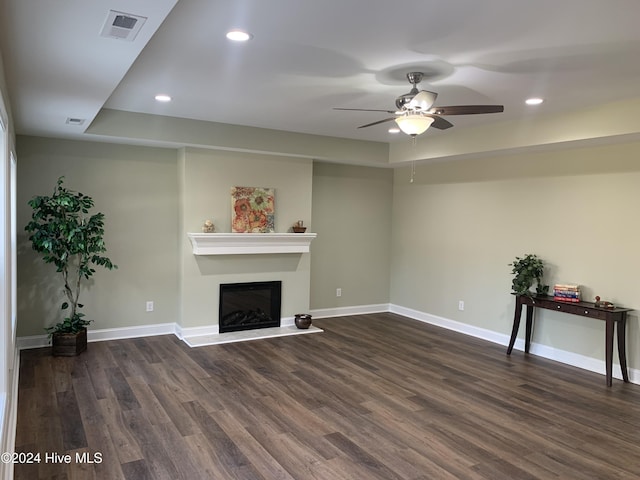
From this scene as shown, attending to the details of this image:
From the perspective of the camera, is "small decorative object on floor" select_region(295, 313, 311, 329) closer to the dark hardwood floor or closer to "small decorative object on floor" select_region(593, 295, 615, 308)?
the dark hardwood floor

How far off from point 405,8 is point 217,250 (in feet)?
13.1

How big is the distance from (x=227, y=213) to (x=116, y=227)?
1321mm

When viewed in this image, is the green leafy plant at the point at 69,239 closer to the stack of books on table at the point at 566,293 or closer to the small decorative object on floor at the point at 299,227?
the small decorative object on floor at the point at 299,227

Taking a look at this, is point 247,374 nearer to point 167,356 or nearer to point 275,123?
point 167,356

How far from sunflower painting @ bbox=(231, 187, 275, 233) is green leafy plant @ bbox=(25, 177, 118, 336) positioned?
5.07 ft

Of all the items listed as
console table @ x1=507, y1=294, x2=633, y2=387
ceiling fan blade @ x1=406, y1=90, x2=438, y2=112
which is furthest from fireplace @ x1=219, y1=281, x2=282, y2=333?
ceiling fan blade @ x1=406, y1=90, x2=438, y2=112

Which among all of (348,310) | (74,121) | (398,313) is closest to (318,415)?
(74,121)

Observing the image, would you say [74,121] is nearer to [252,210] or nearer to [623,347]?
[252,210]

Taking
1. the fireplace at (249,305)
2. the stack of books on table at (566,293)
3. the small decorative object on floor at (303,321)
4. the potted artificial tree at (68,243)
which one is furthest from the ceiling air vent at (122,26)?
the stack of books on table at (566,293)

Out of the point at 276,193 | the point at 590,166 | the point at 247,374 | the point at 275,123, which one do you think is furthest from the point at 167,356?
the point at 590,166

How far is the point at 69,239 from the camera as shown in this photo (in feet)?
15.7

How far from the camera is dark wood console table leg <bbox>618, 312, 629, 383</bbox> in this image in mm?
4473

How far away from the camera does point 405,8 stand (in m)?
2.35

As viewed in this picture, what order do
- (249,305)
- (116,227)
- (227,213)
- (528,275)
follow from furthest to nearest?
(249,305), (227,213), (116,227), (528,275)
